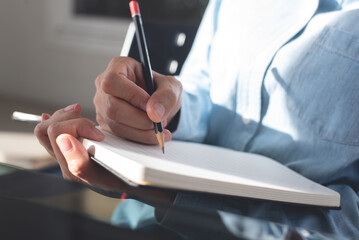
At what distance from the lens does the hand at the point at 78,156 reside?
0.21 meters

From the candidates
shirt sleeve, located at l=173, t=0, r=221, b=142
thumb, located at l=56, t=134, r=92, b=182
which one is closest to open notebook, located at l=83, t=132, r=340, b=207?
thumb, located at l=56, t=134, r=92, b=182

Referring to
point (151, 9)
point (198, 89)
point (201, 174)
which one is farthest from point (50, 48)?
point (201, 174)

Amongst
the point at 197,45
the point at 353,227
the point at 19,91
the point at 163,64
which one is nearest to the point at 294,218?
the point at 353,227

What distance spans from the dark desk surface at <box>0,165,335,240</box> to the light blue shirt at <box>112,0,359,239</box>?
13 cm

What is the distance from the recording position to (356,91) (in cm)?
35

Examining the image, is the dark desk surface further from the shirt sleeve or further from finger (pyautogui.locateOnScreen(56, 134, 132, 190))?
the shirt sleeve

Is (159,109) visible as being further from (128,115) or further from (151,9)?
(151,9)

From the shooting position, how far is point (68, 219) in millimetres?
179

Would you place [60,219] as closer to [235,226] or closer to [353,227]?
[235,226]

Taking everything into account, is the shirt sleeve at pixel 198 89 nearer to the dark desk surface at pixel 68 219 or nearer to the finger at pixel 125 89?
the finger at pixel 125 89

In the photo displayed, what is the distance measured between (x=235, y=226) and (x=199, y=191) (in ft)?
0.12

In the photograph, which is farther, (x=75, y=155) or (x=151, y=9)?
(x=151, y=9)

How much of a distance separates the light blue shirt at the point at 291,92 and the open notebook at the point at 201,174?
0.17 ft

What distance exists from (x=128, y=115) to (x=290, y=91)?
0.59 ft
